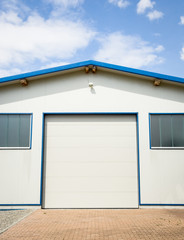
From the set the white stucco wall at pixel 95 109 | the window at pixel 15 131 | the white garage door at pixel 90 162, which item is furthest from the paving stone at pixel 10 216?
the window at pixel 15 131

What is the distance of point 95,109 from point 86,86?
103 centimetres

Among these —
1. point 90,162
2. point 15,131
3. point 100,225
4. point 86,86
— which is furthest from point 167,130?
point 15,131

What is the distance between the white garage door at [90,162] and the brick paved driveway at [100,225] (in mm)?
691

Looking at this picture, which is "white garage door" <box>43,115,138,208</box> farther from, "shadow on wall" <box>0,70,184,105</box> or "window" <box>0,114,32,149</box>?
Answer: "shadow on wall" <box>0,70,184,105</box>

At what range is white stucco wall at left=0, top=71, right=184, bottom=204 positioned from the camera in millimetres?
9086

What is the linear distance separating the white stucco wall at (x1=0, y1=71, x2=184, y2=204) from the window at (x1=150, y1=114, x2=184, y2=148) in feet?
0.71

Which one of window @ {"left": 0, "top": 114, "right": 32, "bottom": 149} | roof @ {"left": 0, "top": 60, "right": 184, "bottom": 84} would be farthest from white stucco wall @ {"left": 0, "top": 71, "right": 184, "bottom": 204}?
roof @ {"left": 0, "top": 60, "right": 184, "bottom": 84}

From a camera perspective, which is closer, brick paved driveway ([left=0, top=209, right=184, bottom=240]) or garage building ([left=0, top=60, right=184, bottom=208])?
brick paved driveway ([left=0, top=209, right=184, bottom=240])

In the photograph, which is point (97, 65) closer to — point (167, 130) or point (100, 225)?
point (167, 130)

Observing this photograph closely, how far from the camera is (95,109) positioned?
9.60m

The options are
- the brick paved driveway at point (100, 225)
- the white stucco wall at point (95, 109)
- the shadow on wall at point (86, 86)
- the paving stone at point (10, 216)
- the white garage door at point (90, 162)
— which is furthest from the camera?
the shadow on wall at point (86, 86)

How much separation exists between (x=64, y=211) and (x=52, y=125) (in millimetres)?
3316

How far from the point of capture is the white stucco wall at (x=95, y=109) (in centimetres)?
909

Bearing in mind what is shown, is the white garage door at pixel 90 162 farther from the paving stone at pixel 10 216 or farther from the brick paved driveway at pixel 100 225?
the paving stone at pixel 10 216
